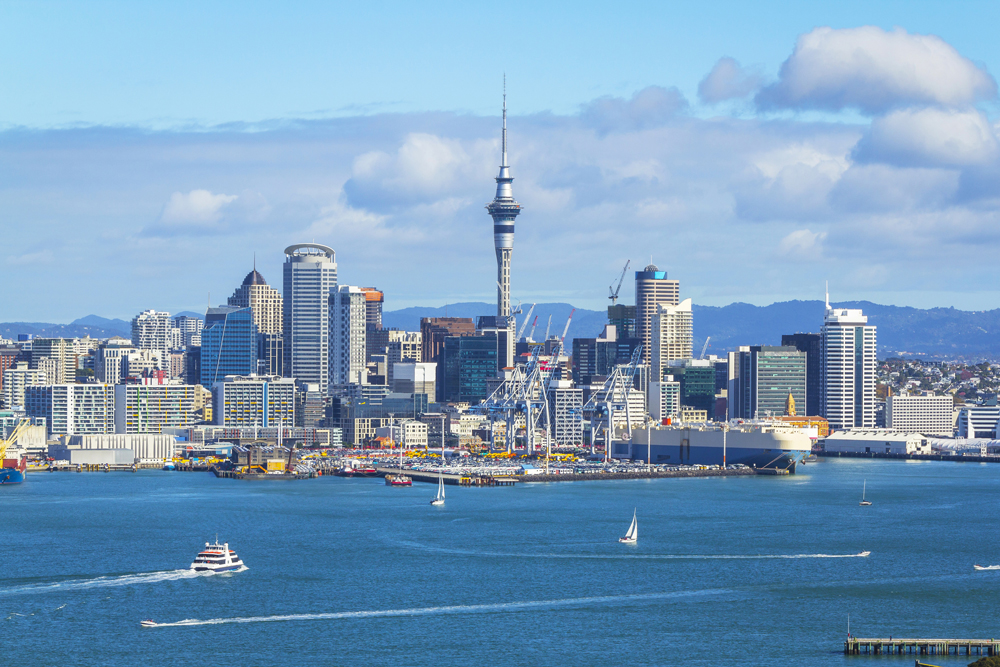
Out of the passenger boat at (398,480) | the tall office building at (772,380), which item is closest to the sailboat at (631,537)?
the passenger boat at (398,480)

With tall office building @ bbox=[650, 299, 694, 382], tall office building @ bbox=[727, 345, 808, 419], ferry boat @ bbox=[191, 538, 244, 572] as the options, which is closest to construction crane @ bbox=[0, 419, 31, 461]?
ferry boat @ bbox=[191, 538, 244, 572]

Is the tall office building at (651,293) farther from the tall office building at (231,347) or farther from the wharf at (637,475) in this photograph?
the wharf at (637,475)

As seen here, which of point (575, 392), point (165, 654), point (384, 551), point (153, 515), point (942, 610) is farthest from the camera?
point (575, 392)

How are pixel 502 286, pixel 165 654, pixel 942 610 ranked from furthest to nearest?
pixel 502 286 < pixel 942 610 < pixel 165 654

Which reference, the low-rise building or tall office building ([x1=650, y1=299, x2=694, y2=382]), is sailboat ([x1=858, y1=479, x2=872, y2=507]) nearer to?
the low-rise building

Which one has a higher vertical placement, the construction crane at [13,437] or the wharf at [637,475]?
the construction crane at [13,437]

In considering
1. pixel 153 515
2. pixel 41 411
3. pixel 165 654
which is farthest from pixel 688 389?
pixel 165 654

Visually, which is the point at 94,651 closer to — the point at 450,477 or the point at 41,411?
the point at 450,477
